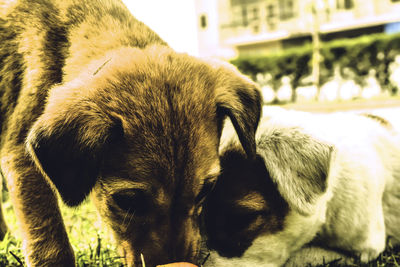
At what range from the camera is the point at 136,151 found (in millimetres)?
2701

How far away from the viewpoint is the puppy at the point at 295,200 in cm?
318

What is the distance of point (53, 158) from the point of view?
256cm

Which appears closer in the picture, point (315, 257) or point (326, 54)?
point (315, 257)

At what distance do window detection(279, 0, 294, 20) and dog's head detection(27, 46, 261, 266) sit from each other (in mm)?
38619

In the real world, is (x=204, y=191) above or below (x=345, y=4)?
above

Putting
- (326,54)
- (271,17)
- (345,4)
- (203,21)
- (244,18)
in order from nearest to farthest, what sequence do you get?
1. (326,54)
2. (345,4)
3. (271,17)
4. (244,18)
5. (203,21)

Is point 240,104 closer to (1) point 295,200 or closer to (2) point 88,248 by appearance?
(1) point 295,200

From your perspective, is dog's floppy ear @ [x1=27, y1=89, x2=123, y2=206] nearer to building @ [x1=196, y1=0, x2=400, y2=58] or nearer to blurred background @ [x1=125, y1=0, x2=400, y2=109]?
blurred background @ [x1=125, y1=0, x2=400, y2=109]

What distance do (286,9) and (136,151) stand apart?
1551 inches

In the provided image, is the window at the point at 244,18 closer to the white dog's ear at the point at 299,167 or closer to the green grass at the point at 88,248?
the green grass at the point at 88,248

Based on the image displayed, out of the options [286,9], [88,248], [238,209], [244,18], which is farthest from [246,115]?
[244,18]

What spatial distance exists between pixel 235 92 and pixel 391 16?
120ft

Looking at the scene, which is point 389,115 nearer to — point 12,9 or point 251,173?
point 251,173

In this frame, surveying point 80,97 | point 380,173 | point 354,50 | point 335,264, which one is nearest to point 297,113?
point 380,173
